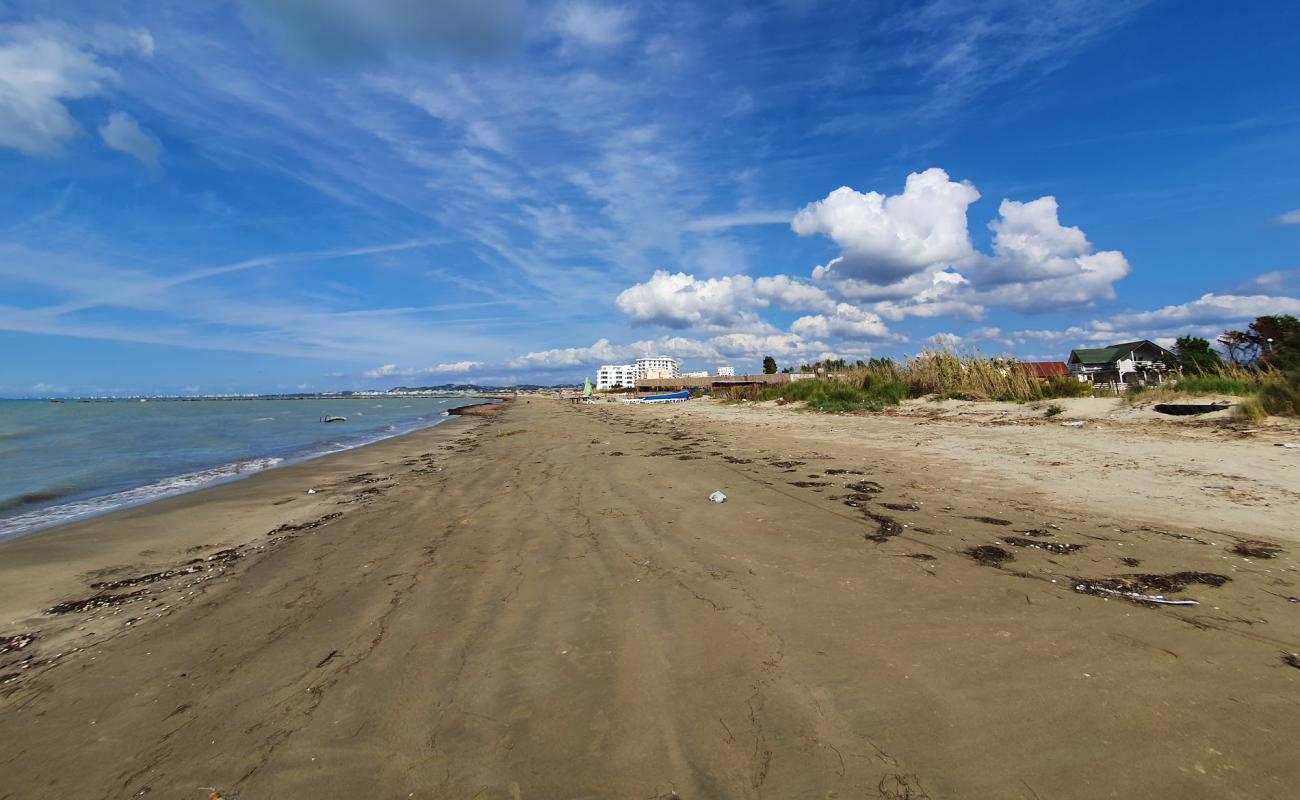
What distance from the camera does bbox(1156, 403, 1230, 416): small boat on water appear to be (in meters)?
12.4

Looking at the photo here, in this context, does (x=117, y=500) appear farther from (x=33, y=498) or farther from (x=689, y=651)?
(x=689, y=651)

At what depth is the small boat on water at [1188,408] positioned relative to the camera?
12.4 metres

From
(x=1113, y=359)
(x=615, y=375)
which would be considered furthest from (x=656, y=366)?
(x=1113, y=359)

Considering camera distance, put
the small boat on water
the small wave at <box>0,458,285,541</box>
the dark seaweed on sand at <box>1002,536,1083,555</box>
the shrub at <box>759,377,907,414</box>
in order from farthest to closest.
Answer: the shrub at <box>759,377,907,414</box> < the small boat on water < the small wave at <box>0,458,285,541</box> < the dark seaweed on sand at <box>1002,536,1083,555</box>

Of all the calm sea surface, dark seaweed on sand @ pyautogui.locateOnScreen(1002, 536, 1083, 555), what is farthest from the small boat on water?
the calm sea surface

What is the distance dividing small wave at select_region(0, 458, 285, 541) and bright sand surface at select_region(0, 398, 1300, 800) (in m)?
2.23

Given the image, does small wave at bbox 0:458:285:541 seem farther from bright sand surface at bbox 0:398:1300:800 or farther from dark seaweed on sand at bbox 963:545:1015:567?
dark seaweed on sand at bbox 963:545:1015:567

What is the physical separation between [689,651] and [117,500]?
13.1 m

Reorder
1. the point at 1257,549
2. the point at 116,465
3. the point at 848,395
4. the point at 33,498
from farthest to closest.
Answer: the point at 848,395 < the point at 116,465 < the point at 33,498 < the point at 1257,549

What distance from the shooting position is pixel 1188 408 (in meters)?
12.8

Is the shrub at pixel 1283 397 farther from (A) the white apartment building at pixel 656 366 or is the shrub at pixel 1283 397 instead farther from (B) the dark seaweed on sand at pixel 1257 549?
(A) the white apartment building at pixel 656 366

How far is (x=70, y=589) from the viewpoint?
18.1 ft

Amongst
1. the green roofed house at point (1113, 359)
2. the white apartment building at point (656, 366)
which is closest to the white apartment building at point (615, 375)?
the white apartment building at point (656, 366)

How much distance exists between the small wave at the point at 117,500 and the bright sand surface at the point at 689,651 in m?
2.23
